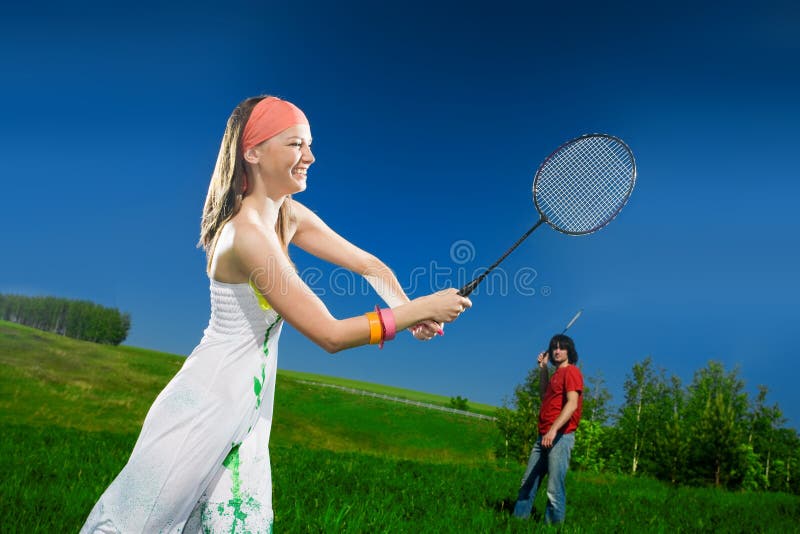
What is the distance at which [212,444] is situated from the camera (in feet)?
8.61

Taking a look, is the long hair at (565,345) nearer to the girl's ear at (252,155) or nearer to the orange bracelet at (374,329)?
the orange bracelet at (374,329)

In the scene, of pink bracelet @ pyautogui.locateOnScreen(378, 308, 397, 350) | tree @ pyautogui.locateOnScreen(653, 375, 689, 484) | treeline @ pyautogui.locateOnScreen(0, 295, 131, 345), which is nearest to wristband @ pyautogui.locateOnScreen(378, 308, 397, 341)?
pink bracelet @ pyautogui.locateOnScreen(378, 308, 397, 350)

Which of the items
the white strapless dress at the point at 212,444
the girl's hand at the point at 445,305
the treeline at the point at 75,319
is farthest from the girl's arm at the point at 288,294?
the treeline at the point at 75,319

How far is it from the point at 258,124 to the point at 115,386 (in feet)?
146

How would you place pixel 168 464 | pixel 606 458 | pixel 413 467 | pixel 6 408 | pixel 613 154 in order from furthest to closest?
pixel 606 458 < pixel 6 408 < pixel 413 467 < pixel 613 154 < pixel 168 464

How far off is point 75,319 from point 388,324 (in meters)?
95.3

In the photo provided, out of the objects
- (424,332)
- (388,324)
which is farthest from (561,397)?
(388,324)

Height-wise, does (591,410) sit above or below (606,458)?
above

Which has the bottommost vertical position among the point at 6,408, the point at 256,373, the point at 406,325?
the point at 6,408

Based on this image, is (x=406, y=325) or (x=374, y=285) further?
(x=374, y=285)

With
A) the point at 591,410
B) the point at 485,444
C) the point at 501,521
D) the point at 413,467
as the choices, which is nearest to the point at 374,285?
the point at 501,521

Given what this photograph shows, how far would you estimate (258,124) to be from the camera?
304cm

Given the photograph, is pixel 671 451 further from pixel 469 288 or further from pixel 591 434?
pixel 469 288

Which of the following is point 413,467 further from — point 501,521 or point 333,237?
point 333,237
